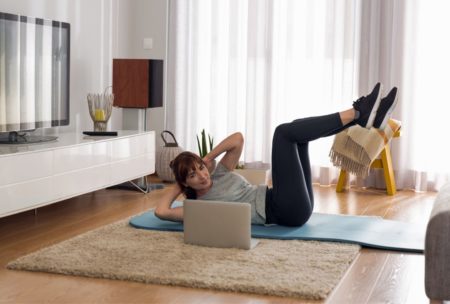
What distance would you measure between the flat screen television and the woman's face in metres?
1.34

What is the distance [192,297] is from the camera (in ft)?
10.2

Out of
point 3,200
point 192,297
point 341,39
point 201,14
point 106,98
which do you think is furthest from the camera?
point 201,14

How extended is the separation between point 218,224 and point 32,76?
6.49 feet

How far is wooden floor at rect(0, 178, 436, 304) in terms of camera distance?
10.2 feet

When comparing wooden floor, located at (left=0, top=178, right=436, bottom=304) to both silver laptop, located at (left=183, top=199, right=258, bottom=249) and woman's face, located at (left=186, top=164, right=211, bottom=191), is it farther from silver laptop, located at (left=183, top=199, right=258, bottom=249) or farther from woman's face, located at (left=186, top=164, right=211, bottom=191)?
woman's face, located at (left=186, top=164, right=211, bottom=191)

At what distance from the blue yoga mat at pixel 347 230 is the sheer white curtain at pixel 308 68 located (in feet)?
5.87

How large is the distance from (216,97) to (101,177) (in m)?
2.06

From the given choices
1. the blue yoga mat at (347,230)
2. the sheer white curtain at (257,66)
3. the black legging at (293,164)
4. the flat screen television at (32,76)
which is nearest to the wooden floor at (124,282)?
the blue yoga mat at (347,230)

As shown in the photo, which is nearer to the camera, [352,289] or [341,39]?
[352,289]

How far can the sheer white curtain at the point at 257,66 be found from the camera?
664cm

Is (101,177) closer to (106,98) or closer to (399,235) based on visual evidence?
(106,98)

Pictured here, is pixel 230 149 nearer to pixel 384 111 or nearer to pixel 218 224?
pixel 218 224

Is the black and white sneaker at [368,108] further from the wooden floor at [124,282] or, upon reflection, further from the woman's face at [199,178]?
the woman's face at [199,178]

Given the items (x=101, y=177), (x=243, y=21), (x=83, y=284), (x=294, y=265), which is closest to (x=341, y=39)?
(x=243, y=21)
